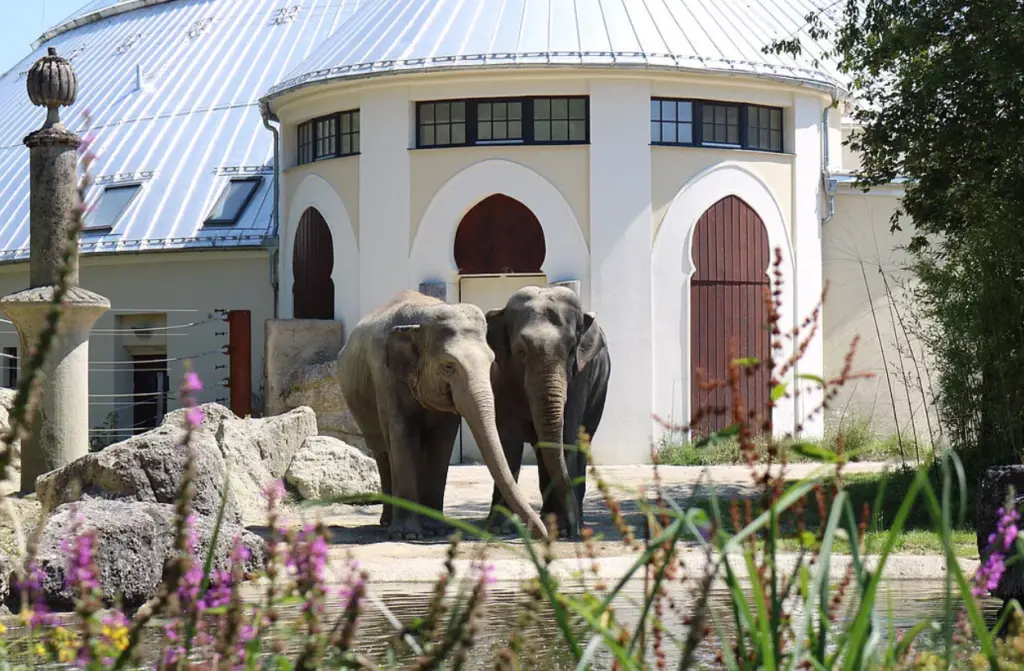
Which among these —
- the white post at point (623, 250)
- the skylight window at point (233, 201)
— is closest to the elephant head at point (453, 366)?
the white post at point (623, 250)

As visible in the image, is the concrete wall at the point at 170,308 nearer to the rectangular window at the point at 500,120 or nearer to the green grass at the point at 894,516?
the rectangular window at the point at 500,120

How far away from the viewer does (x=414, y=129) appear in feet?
78.4

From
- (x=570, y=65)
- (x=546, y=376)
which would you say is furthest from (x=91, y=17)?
(x=546, y=376)

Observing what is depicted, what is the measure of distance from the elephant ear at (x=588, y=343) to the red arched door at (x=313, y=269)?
12.4m

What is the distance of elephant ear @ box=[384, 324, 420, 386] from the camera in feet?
41.2

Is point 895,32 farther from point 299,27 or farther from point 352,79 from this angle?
point 299,27

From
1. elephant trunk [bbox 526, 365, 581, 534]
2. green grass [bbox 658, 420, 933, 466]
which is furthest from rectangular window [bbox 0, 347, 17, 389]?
elephant trunk [bbox 526, 365, 581, 534]

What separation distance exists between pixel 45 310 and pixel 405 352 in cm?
492

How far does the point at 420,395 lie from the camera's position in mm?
12594

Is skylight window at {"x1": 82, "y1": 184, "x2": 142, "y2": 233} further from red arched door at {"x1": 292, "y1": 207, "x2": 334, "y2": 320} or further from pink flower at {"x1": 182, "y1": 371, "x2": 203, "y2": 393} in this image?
pink flower at {"x1": 182, "y1": 371, "x2": 203, "y2": 393}

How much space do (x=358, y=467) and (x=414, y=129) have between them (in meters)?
8.73

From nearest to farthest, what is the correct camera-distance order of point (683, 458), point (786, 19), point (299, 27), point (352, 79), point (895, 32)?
1. point (895, 32)
2. point (683, 458)
3. point (352, 79)
4. point (786, 19)
5. point (299, 27)

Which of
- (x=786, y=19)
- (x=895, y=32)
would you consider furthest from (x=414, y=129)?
(x=895, y=32)

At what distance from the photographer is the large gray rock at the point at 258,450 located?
47.2 ft
